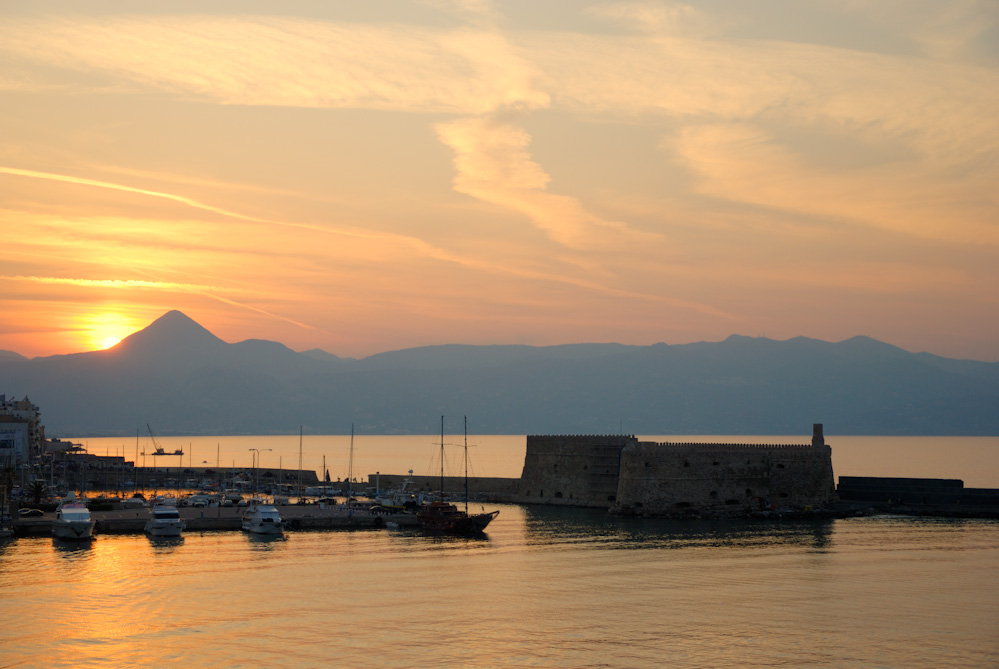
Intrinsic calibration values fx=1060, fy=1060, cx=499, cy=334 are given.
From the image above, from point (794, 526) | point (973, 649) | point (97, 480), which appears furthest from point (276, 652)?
point (97, 480)

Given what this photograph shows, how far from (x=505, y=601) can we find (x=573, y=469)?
41255 millimetres

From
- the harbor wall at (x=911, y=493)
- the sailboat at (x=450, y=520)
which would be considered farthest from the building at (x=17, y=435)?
the harbor wall at (x=911, y=493)

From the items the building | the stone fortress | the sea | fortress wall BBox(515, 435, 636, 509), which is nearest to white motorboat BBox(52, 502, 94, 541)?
the sea

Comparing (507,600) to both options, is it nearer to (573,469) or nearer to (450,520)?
(450,520)

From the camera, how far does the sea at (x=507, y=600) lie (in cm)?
3356

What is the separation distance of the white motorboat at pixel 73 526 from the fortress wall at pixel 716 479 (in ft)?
116

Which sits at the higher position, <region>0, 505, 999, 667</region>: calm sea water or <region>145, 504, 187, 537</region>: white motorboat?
<region>145, 504, 187, 537</region>: white motorboat

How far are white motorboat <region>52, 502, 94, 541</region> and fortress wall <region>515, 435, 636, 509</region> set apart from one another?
112ft

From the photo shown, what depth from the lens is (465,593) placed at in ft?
145

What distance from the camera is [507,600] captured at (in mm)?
42844

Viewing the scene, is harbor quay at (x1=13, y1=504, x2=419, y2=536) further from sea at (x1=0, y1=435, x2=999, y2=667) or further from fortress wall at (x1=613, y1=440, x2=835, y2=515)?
fortress wall at (x1=613, y1=440, x2=835, y2=515)

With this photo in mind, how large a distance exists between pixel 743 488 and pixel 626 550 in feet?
70.2

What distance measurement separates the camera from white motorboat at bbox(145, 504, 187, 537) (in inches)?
2452

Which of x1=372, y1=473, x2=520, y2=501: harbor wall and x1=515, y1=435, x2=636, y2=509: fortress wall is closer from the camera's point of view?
x1=515, y1=435, x2=636, y2=509: fortress wall
